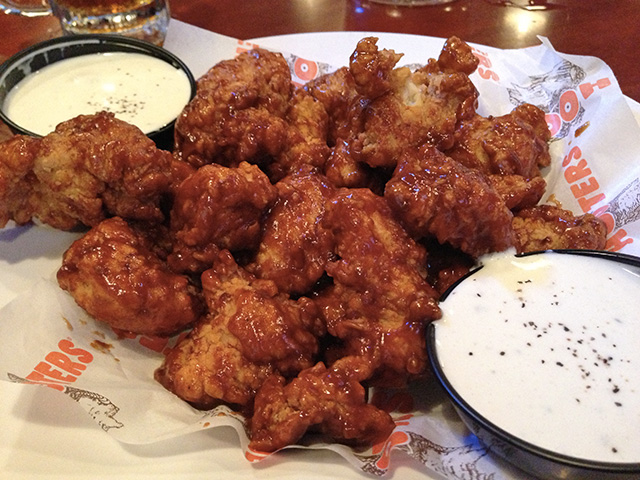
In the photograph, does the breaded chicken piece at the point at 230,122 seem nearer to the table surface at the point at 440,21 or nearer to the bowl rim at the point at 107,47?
the bowl rim at the point at 107,47

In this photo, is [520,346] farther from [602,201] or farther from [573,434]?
[602,201]

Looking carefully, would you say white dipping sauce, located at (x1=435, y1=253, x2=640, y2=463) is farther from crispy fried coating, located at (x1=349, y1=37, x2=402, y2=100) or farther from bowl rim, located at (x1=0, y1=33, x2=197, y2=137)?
bowl rim, located at (x1=0, y1=33, x2=197, y2=137)

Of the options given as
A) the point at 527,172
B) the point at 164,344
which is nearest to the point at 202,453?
the point at 164,344

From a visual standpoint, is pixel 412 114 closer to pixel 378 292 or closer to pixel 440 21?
pixel 378 292

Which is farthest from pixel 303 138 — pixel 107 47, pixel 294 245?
pixel 107 47

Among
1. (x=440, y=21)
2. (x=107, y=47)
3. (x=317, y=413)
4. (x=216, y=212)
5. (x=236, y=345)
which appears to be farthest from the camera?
(x=440, y=21)

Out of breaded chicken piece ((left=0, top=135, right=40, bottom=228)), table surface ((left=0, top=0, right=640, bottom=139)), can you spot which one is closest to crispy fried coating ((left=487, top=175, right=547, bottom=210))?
breaded chicken piece ((left=0, top=135, right=40, bottom=228))
